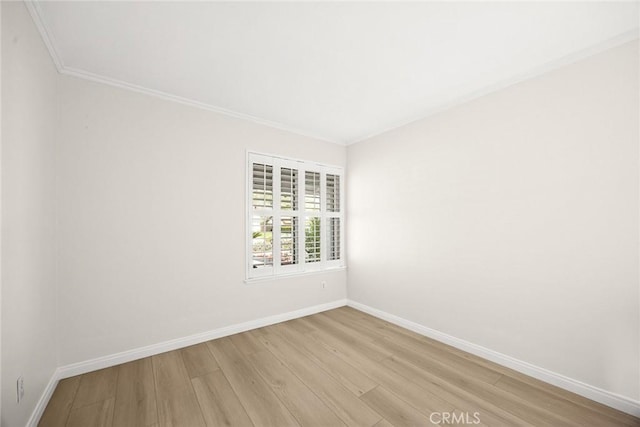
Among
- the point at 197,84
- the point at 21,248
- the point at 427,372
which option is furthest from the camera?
the point at 197,84

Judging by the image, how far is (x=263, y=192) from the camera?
3293mm

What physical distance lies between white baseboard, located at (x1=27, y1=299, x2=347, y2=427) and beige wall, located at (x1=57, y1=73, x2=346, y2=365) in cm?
6

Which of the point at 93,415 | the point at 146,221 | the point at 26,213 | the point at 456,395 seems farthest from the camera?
the point at 146,221

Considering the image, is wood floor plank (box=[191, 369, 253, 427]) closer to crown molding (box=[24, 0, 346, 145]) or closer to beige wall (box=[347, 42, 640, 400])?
beige wall (box=[347, 42, 640, 400])

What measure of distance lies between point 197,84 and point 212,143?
0.64 metres

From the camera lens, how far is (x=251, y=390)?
2020 mm

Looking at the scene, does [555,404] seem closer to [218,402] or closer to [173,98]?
[218,402]

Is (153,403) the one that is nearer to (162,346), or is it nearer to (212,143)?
(162,346)

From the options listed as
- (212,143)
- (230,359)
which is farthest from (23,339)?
(212,143)

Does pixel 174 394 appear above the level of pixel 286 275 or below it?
below

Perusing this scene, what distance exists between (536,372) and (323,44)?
3095mm

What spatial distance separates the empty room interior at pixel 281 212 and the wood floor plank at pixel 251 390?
22 mm

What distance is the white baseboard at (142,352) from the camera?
1.85 m

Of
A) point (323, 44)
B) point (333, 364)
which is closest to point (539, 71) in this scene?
point (323, 44)
